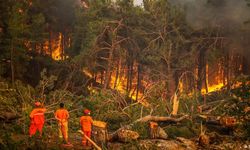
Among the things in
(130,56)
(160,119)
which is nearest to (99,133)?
(160,119)

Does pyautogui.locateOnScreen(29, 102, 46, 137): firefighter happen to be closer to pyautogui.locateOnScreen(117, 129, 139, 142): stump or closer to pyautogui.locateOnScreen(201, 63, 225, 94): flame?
pyautogui.locateOnScreen(117, 129, 139, 142): stump

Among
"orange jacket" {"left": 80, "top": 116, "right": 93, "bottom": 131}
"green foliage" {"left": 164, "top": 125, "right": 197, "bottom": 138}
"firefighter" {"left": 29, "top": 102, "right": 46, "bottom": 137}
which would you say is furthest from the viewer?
"green foliage" {"left": 164, "top": 125, "right": 197, "bottom": 138}

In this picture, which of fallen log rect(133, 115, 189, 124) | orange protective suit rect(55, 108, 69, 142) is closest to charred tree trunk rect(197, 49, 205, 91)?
fallen log rect(133, 115, 189, 124)

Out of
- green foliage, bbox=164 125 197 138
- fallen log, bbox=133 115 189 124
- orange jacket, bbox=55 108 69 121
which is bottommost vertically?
green foliage, bbox=164 125 197 138

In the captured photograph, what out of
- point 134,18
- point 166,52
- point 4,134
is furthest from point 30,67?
point 4,134

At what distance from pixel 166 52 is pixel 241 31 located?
579 cm

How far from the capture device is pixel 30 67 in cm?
2959

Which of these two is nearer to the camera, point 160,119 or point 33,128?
point 33,128

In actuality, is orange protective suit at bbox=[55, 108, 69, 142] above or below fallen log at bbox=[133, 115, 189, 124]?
above

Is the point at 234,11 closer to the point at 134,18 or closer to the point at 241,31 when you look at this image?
the point at 241,31

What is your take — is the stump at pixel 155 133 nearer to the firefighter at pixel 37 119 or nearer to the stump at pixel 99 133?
the stump at pixel 99 133

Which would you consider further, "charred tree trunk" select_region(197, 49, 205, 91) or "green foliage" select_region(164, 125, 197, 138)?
"charred tree trunk" select_region(197, 49, 205, 91)

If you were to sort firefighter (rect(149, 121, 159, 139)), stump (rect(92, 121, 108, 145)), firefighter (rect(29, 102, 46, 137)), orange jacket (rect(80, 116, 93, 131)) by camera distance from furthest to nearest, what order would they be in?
firefighter (rect(149, 121, 159, 139))
stump (rect(92, 121, 108, 145))
firefighter (rect(29, 102, 46, 137))
orange jacket (rect(80, 116, 93, 131))

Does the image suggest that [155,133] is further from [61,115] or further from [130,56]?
[130,56]
